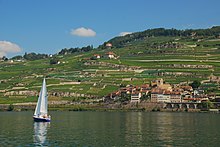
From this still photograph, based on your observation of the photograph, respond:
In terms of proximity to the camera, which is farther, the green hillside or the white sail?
the green hillside

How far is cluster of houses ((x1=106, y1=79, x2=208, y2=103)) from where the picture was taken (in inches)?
5527

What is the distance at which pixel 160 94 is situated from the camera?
142 meters

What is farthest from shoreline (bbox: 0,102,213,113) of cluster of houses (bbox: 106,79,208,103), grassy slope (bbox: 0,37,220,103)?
grassy slope (bbox: 0,37,220,103)

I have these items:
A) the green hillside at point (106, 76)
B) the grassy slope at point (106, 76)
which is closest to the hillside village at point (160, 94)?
the green hillside at point (106, 76)

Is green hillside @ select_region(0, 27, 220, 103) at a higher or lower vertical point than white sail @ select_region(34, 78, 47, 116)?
higher

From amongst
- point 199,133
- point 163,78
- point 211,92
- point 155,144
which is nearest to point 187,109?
point 211,92

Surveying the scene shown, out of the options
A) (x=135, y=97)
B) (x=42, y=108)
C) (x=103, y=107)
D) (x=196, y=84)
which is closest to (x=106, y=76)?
(x=135, y=97)

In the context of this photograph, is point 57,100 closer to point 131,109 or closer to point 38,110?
point 131,109

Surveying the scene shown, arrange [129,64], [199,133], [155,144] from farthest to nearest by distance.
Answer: [129,64], [199,133], [155,144]

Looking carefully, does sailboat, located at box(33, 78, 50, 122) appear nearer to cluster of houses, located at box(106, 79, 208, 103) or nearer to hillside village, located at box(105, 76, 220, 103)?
hillside village, located at box(105, 76, 220, 103)

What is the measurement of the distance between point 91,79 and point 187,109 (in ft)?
163

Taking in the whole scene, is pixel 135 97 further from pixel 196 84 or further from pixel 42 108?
pixel 42 108

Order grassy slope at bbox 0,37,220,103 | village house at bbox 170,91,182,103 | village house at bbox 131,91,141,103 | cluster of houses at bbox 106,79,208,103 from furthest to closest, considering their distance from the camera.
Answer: grassy slope at bbox 0,37,220,103 → village house at bbox 170,91,182,103 → cluster of houses at bbox 106,79,208,103 → village house at bbox 131,91,141,103

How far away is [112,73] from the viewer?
7018 inches
